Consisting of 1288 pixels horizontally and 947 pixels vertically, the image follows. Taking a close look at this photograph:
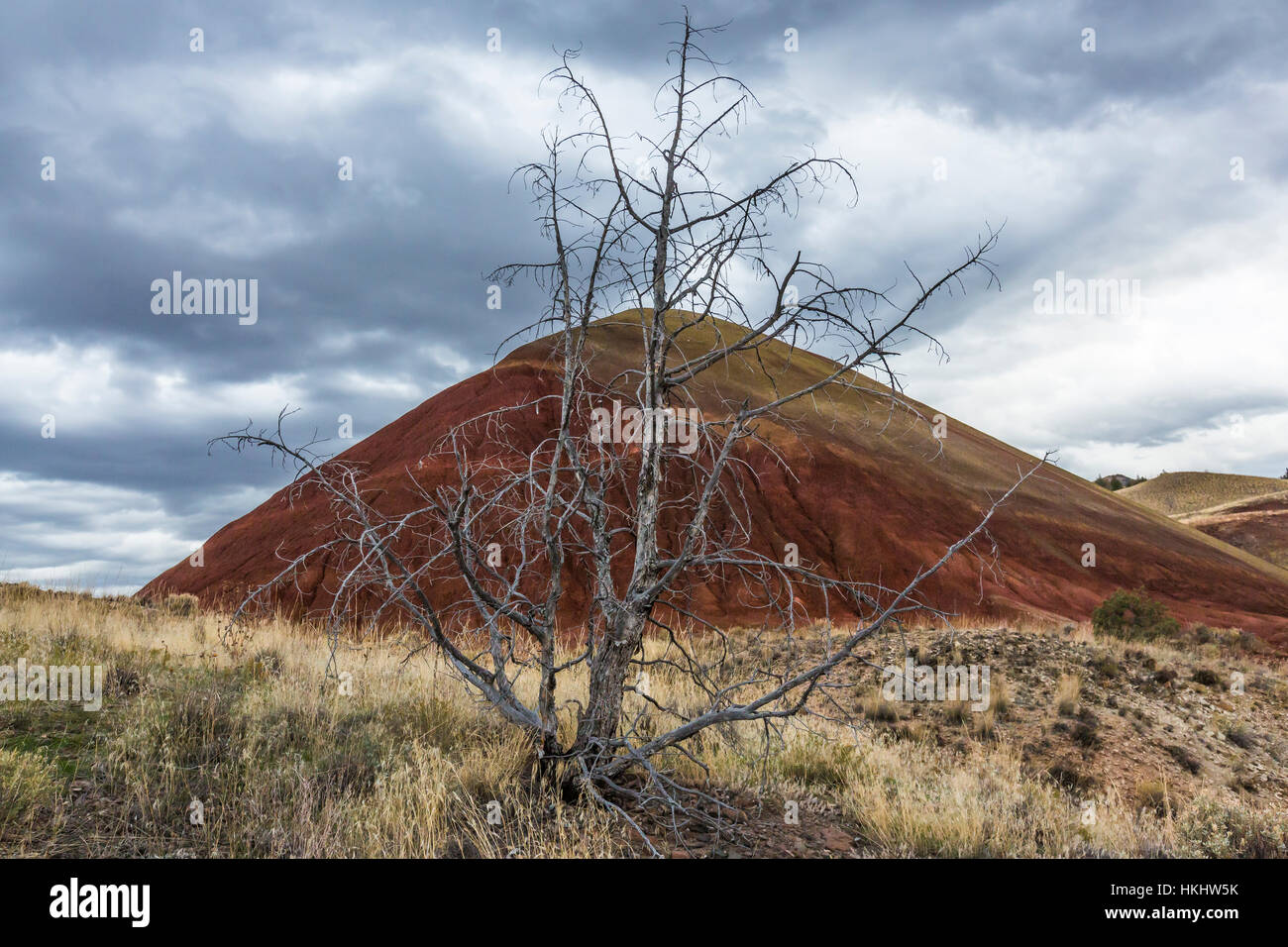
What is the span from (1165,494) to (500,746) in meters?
120

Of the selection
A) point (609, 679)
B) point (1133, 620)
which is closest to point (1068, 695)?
point (609, 679)

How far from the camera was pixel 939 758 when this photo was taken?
9766mm

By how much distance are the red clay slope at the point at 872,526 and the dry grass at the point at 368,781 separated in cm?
1437

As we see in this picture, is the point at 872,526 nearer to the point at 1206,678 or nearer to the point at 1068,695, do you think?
the point at 1206,678

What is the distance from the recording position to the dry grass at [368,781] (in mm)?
4473

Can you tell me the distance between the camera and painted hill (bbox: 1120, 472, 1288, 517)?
9606 centimetres

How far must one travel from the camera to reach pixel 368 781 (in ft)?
17.7

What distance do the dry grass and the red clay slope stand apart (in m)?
14.4

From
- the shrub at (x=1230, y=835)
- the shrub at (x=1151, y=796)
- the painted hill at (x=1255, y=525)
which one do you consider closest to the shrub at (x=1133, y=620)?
the shrub at (x=1151, y=796)

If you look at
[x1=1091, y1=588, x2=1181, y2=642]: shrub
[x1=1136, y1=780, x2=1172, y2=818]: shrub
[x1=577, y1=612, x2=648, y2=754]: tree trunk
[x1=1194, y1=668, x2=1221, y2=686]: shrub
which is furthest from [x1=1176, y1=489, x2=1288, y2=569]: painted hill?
[x1=577, y1=612, x2=648, y2=754]: tree trunk

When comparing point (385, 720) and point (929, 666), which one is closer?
point (385, 720)

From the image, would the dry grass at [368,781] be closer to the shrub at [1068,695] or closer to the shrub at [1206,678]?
the shrub at [1068,695]

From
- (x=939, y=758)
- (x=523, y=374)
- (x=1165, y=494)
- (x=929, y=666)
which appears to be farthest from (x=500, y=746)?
(x=1165, y=494)
